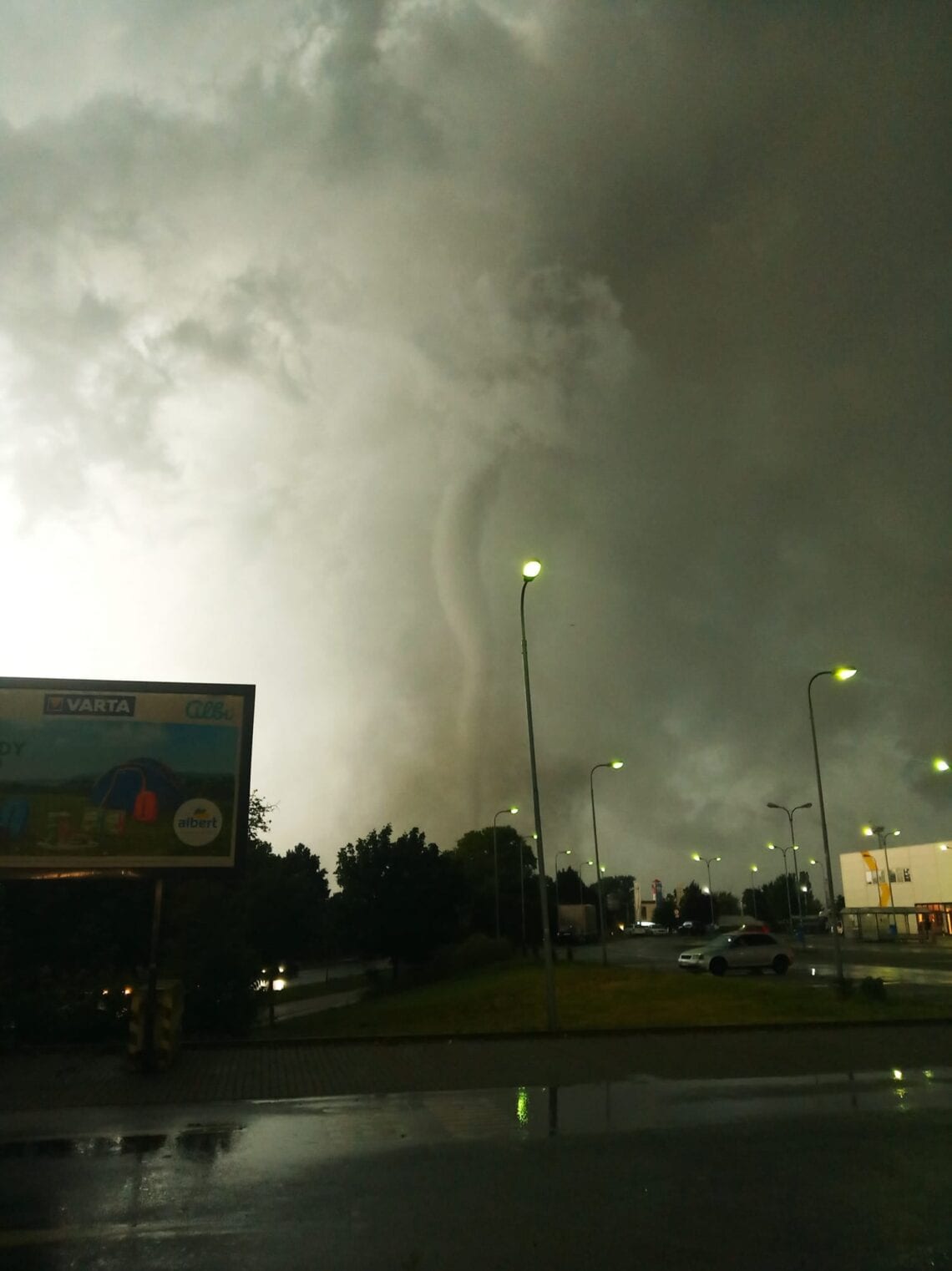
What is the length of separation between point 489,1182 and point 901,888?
8753 centimetres

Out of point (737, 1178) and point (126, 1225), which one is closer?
point (126, 1225)

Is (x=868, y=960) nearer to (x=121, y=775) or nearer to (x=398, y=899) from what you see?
(x=398, y=899)

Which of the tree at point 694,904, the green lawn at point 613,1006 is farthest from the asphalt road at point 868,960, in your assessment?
the tree at point 694,904

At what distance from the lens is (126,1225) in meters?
6.85

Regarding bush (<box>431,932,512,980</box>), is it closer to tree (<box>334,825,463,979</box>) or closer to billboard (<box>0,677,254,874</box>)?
tree (<box>334,825,463,979</box>)

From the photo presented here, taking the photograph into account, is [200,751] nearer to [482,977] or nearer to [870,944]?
[482,977]

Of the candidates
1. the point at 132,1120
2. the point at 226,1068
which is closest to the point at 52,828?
the point at 226,1068

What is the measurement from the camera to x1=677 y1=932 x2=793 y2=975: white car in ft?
117

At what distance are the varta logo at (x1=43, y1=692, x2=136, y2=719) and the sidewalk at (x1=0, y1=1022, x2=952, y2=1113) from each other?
220 inches

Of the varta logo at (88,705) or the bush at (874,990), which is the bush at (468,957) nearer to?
the bush at (874,990)

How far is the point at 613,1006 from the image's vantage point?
24547mm

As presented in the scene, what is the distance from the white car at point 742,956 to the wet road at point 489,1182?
25192 mm

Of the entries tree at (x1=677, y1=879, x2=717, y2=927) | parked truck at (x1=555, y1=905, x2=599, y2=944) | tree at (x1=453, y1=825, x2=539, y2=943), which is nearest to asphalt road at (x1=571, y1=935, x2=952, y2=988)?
tree at (x1=453, y1=825, x2=539, y2=943)

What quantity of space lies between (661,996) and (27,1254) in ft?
70.3
